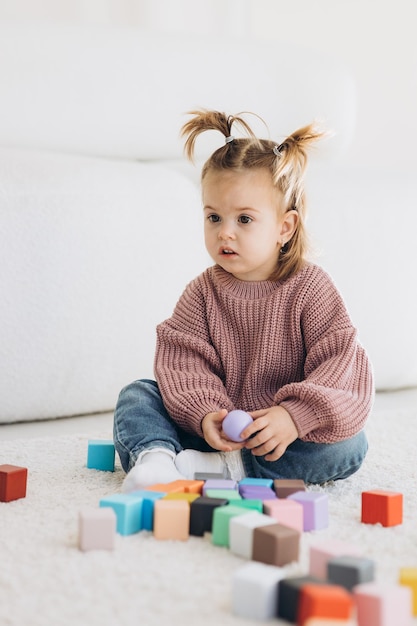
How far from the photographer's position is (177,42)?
2021 mm

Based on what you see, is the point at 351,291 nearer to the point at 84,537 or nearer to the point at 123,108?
the point at 123,108

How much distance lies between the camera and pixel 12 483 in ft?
3.34

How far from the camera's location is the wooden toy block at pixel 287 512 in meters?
0.90

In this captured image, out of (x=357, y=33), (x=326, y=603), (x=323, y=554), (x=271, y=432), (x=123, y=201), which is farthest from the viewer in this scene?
(x=357, y=33)

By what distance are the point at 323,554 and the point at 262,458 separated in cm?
42

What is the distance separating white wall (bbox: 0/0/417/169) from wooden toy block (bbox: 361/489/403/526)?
1.99m

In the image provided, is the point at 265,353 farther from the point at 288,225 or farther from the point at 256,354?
the point at 288,225

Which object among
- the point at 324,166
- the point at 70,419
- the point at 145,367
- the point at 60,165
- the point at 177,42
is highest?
the point at 177,42

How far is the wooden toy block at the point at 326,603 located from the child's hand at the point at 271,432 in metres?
0.44

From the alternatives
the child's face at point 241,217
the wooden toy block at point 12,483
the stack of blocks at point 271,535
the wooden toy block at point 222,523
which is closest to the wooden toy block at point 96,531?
the stack of blocks at point 271,535

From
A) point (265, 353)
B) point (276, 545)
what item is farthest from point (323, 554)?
point (265, 353)

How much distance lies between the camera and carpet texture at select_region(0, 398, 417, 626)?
2.24ft

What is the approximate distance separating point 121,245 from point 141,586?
0.97 meters

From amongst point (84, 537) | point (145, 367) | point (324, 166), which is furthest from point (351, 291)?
point (84, 537)
